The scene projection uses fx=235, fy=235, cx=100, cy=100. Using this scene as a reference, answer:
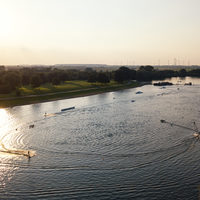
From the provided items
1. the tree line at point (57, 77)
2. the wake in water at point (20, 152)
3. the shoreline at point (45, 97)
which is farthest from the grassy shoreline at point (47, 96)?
the wake in water at point (20, 152)

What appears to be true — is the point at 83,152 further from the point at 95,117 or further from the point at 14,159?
the point at 95,117

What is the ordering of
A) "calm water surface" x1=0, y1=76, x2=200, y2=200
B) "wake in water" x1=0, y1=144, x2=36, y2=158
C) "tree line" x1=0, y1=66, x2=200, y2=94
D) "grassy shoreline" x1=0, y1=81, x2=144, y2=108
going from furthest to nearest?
"tree line" x1=0, y1=66, x2=200, y2=94 → "grassy shoreline" x1=0, y1=81, x2=144, y2=108 → "wake in water" x1=0, y1=144, x2=36, y2=158 → "calm water surface" x1=0, y1=76, x2=200, y2=200

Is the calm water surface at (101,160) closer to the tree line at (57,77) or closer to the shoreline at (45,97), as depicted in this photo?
the shoreline at (45,97)

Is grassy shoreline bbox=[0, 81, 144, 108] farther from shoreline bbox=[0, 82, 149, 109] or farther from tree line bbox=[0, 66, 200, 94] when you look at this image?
tree line bbox=[0, 66, 200, 94]

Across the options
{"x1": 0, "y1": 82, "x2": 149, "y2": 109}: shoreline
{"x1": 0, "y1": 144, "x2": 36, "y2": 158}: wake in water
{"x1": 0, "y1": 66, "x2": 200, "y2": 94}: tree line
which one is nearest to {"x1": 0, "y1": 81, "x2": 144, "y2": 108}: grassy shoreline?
{"x1": 0, "y1": 82, "x2": 149, "y2": 109}: shoreline

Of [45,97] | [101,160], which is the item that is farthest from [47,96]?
[101,160]

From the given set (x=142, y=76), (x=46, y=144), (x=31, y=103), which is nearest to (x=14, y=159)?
(x=46, y=144)

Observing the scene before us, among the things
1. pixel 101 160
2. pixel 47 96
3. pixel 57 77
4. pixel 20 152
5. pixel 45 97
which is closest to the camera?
pixel 101 160

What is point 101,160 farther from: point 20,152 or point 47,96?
point 47,96
